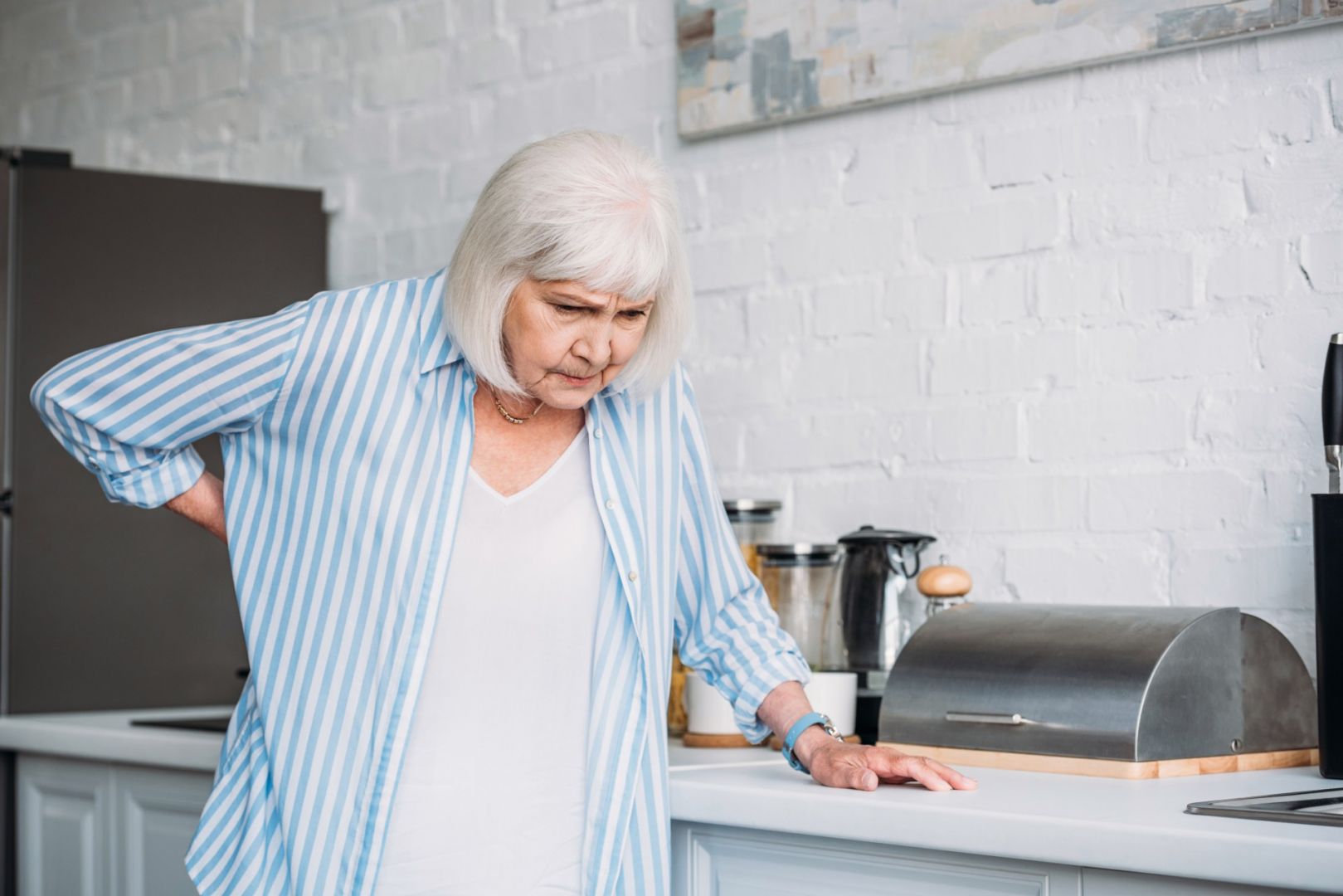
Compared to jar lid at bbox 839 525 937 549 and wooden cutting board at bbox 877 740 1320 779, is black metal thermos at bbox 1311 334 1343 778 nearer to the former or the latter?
wooden cutting board at bbox 877 740 1320 779

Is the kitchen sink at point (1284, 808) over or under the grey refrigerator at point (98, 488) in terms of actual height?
under

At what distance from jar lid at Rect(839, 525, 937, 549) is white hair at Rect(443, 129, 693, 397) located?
24.7 inches

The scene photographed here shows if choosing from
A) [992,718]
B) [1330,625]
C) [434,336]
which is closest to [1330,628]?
[1330,625]

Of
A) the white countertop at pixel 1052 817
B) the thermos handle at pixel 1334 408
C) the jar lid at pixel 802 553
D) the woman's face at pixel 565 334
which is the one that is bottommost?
the white countertop at pixel 1052 817

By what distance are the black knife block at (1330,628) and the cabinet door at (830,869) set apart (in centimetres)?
38

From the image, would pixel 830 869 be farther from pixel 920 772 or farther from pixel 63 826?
pixel 63 826

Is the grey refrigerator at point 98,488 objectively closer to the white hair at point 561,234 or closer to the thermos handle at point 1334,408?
the white hair at point 561,234

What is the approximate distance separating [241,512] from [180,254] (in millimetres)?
1259

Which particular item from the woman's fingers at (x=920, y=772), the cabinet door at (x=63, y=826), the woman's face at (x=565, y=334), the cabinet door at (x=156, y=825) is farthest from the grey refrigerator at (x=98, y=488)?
→ the woman's fingers at (x=920, y=772)

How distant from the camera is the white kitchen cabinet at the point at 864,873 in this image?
4.44 ft

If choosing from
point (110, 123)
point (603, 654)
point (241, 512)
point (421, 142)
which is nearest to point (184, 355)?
point (241, 512)

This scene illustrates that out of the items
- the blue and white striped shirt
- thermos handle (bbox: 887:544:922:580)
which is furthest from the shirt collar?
thermos handle (bbox: 887:544:922:580)

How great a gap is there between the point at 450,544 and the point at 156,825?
1040mm

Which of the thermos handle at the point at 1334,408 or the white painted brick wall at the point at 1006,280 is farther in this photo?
the white painted brick wall at the point at 1006,280
